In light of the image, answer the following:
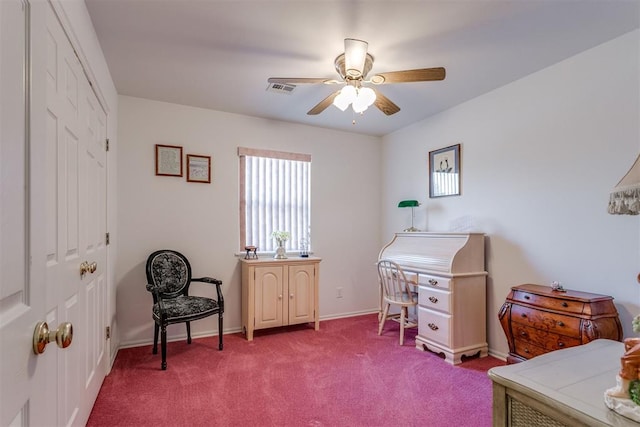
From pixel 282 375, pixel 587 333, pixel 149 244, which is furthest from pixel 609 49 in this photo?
pixel 149 244

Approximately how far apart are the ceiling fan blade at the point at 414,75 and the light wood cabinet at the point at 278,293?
2.26 meters

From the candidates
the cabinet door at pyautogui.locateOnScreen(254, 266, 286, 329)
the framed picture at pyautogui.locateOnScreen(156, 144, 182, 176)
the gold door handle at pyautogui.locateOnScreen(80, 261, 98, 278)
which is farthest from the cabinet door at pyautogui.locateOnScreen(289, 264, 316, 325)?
the gold door handle at pyautogui.locateOnScreen(80, 261, 98, 278)

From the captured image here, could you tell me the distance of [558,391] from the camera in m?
1.18

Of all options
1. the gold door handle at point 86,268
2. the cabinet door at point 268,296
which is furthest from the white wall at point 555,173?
the gold door handle at point 86,268

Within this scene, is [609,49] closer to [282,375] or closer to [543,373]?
[543,373]

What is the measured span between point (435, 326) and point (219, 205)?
8.63ft

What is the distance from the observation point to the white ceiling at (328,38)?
1980mm

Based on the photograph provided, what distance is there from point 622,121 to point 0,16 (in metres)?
3.22

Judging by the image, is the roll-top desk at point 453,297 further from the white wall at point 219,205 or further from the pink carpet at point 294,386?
the white wall at point 219,205

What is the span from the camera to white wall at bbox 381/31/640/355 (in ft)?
7.55

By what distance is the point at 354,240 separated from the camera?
4.63 m

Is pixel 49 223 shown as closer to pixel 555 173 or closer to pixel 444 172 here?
pixel 555 173

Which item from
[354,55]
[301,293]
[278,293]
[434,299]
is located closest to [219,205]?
[278,293]

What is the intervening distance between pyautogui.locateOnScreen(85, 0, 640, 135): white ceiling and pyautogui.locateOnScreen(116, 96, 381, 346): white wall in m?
0.53
